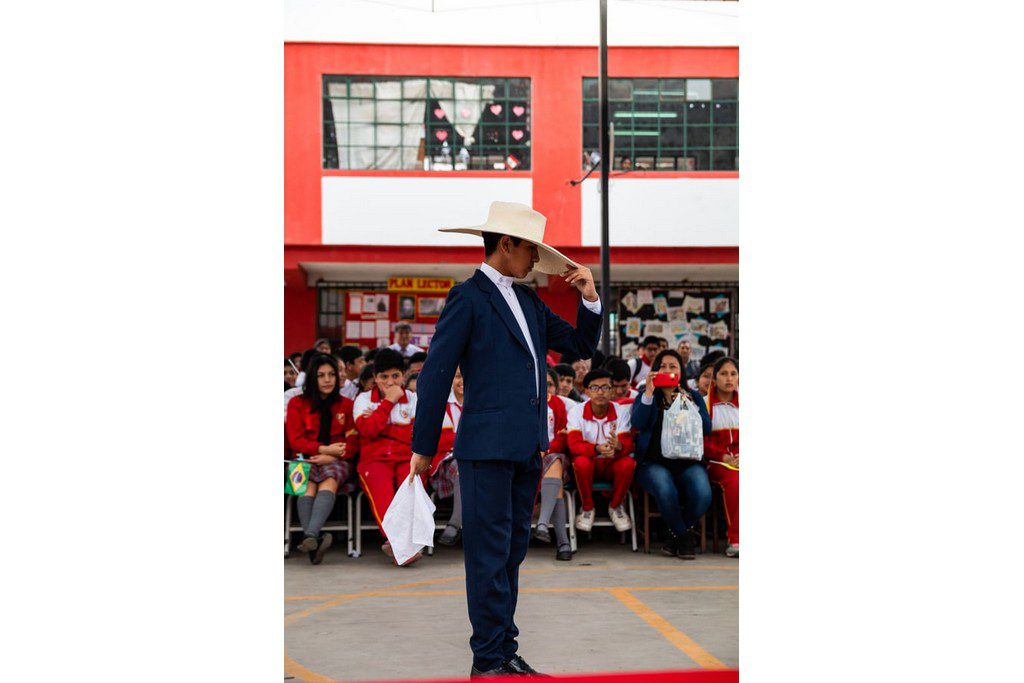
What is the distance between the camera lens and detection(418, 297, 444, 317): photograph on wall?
51.9ft

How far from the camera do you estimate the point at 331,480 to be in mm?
6883

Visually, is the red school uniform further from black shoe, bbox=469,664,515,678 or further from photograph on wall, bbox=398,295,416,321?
photograph on wall, bbox=398,295,416,321

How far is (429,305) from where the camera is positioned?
1586 centimetres

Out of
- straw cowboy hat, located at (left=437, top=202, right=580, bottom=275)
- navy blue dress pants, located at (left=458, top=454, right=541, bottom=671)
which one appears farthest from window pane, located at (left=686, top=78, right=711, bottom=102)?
navy blue dress pants, located at (left=458, top=454, right=541, bottom=671)

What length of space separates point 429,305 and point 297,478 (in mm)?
9142

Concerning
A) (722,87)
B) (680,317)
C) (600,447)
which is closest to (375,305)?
(680,317)

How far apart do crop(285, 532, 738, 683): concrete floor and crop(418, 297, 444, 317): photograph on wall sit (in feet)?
28.2

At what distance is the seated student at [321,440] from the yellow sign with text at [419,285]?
8506 millimetres

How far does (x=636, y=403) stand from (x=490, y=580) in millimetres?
3484

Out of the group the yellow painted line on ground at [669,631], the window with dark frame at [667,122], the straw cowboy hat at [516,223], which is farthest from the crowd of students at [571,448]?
the window with dark frame at [667,122]

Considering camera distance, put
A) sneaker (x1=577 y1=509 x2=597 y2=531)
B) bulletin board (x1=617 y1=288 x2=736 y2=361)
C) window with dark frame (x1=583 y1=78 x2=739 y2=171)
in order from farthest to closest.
Answer: bulletin board (x1=617 y1=288 x2=736 y2=361) → window with dark frame (x1=583 y1=78 x2=739 y2=171) → sneaker (x1=577 y1=509 x2=597 y2=531)

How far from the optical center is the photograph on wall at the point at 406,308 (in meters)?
15.8

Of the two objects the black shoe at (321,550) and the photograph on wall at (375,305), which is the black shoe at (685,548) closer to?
the black shoe at (321,550)

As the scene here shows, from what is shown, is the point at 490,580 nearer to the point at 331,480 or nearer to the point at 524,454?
the point at 524,454
